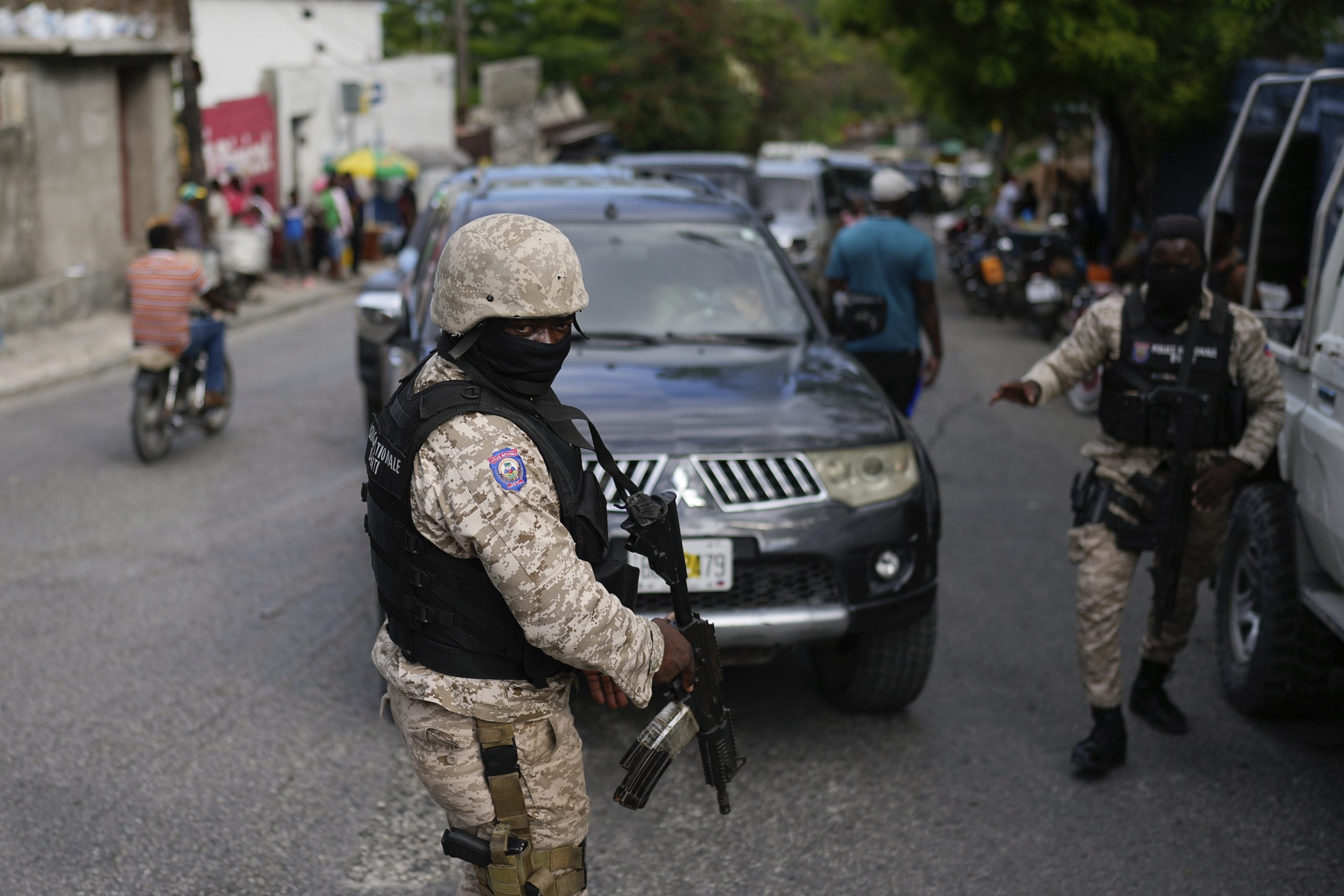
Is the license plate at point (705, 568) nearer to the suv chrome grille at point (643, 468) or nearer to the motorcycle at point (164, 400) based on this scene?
the suv chrome grille at point (643, 468)

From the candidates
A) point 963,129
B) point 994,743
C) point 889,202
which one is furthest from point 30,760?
point 963,129

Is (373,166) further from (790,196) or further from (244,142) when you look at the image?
(790,196)

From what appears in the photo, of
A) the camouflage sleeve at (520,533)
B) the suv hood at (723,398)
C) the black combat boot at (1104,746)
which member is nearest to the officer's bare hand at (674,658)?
Answer: the camouflage sleeve at (520,533)

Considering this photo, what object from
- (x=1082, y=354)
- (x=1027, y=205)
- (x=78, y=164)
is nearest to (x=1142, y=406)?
(x=1082, y=354)

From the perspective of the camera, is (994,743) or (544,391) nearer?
(544,391)

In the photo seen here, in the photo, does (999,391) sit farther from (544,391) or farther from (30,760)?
(30,760)

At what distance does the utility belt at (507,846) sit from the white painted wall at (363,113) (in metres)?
25.8

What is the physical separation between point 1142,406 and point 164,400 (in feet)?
22.3

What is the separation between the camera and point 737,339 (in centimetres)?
567

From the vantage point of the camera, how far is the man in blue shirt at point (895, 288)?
7242mm

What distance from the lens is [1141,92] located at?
52.3 feet

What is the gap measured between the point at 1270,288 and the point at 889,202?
6.36ft

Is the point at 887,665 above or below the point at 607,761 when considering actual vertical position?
above

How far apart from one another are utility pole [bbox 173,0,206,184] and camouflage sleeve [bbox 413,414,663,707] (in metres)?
18.7
